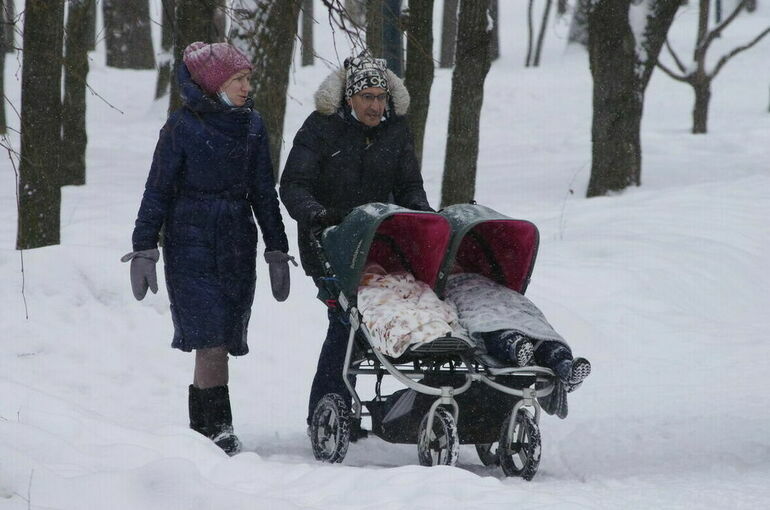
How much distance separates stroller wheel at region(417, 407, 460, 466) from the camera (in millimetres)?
Answer: 4812

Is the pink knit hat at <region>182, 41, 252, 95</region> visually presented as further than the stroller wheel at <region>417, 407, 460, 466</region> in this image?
Yes

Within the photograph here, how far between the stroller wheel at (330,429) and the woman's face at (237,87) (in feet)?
5.00

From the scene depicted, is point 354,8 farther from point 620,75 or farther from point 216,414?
point 620,75

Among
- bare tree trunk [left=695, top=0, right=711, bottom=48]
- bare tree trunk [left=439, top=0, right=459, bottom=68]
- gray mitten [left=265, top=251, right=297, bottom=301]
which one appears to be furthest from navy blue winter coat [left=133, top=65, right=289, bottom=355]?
bare tree trunk [left=439, top=0, right=459, bottom=68]

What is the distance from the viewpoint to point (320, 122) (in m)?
5.61

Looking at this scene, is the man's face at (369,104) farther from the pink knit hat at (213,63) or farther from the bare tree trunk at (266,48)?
the bare tree trunk at (266,48)

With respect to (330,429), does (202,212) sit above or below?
above

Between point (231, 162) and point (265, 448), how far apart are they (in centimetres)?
155

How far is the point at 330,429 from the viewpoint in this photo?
5453mm

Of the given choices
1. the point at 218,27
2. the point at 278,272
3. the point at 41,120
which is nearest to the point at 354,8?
the point at 218,27

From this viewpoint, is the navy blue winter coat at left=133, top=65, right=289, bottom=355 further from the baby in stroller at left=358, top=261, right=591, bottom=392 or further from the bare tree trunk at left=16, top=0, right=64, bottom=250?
the bare tree trunk at left=16, top=0, right=64, bottom=250

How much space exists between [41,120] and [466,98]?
3.95 meters

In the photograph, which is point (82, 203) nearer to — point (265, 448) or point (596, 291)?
point (596, 291)

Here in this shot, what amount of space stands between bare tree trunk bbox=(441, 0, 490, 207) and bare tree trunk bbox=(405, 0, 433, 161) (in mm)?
309
